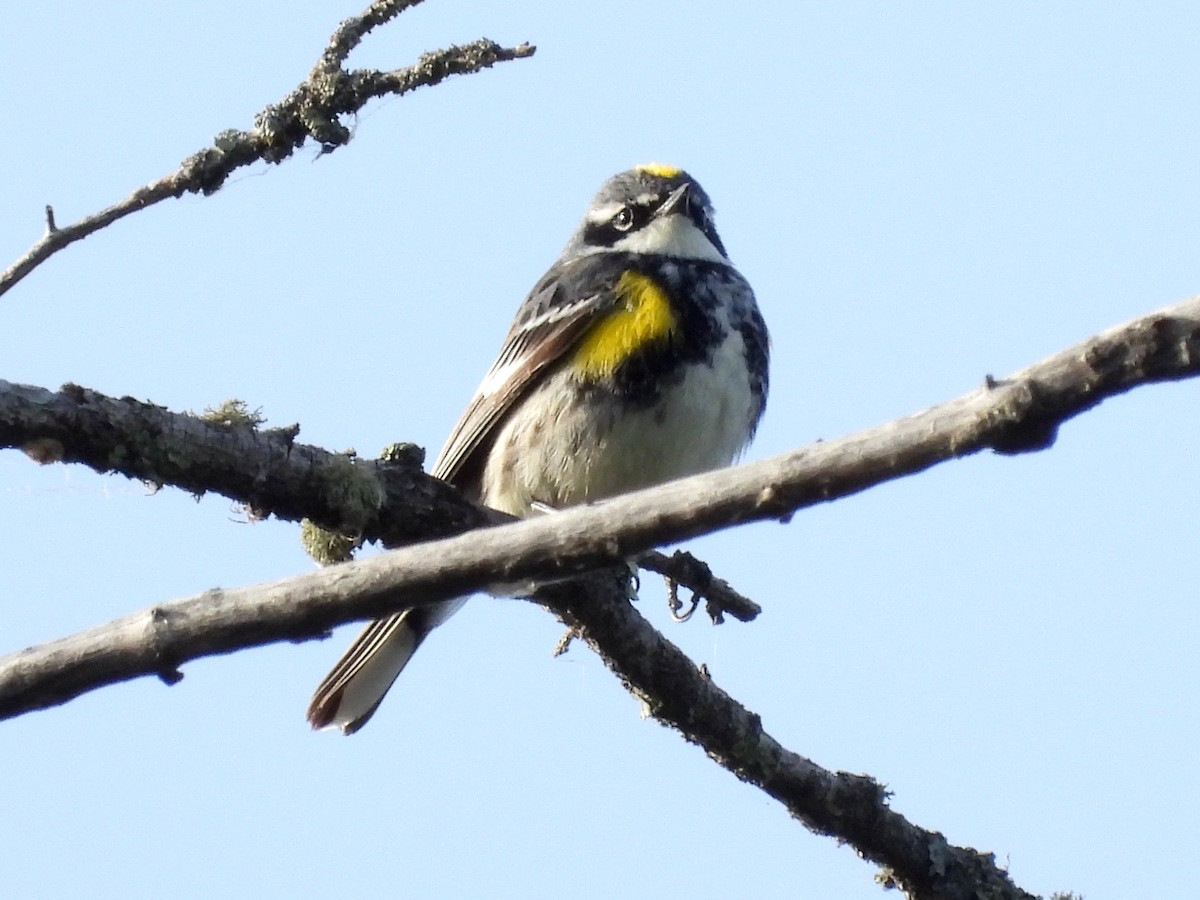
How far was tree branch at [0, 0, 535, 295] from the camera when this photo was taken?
4.75 meters

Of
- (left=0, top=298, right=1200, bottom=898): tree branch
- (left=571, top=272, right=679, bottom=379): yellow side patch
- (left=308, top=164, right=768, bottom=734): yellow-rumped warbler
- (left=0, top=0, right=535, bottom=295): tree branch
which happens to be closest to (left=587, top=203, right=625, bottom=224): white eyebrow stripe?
(left=308, top=164, right=768, bottom=734): yellow-rumped warbler

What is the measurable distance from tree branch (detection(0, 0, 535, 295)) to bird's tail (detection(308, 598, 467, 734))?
2576 mm

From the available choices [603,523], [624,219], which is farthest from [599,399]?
[603,523]

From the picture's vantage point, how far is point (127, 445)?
452 centimetres

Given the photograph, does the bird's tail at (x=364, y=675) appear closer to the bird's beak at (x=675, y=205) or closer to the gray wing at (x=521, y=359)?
the gray wing at (x=521, y=359)

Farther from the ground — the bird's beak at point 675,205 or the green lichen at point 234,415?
the bird's beak at point 675,205

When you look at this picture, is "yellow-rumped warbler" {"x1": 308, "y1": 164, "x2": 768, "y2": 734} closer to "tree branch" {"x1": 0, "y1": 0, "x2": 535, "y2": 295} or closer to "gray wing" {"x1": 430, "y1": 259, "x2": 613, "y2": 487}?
"gray wing" {"x1": 430, "y1": 259, "x2": 613, "y2": 487}

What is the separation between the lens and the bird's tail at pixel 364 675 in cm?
690

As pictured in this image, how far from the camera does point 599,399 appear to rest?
21.2 feet

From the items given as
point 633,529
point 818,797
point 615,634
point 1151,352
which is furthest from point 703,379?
point 1151,352

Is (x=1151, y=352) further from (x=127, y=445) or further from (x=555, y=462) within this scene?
(x=555, y=462)

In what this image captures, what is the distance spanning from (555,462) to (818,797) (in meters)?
1.71

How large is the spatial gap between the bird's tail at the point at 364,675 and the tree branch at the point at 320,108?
101 inches

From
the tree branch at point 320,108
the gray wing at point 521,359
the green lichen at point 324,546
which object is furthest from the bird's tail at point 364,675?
the tree branch at point 320,108
